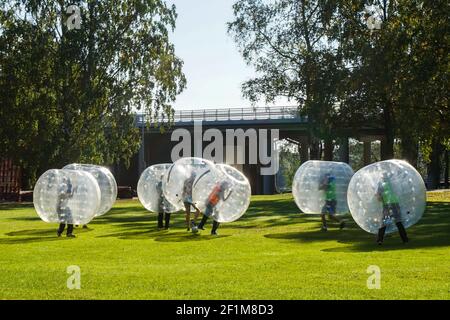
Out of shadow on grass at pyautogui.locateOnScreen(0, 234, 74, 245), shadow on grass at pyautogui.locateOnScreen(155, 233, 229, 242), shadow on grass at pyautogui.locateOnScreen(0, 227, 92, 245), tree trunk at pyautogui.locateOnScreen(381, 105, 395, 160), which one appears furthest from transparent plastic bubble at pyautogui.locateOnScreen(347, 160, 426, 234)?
tree trunk at pyautogui.locateOnScreen(381, 105, 395, 160)

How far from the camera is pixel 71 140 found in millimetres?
39500

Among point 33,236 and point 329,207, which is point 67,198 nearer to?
point 33,236

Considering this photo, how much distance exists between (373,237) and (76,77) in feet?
88.3

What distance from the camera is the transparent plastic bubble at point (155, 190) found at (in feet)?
65.5

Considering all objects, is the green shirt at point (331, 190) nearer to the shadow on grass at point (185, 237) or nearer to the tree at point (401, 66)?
the shadow on grass at point (185, 237)

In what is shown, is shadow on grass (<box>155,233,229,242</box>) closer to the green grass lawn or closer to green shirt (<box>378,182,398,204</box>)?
the green grass lawn

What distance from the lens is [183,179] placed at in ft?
61.4

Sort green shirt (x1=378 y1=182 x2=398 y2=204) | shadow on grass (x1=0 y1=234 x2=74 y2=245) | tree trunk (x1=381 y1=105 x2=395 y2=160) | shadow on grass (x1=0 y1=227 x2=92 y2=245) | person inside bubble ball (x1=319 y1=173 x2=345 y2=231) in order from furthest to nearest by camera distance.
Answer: tree trunk (x1=381 y1=105 x2=395 y2=160), person inside bubble ball (x1=319 y1=173 x2=345 y2=231), shadow on grass (x1=0 y1=227 x2=92 y2=245), shadow on grass (x1=0 y1=234 x2=74 y2=245), green shirt (x1=378 y1=182 x2=398 y2=204)

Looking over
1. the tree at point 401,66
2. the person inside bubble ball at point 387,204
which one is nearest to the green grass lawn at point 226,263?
the person inside bubble ball at point 387,204

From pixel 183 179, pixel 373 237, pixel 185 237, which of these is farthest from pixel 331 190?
pixel 185 237

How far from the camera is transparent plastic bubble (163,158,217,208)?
61.1 ft

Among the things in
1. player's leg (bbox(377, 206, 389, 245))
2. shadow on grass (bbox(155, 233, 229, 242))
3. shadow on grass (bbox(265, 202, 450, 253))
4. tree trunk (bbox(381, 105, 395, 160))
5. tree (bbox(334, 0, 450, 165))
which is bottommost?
shadow on grass (bbox(155, 233, 229, 242))

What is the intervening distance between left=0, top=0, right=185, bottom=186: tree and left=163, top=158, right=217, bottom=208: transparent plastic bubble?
2116 cm

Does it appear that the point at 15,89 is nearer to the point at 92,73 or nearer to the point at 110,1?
the point at 92,73
